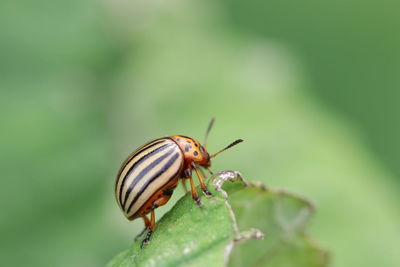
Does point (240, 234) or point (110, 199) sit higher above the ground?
point (240, 234)

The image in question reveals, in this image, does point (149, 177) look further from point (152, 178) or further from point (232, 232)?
point (232, 232)

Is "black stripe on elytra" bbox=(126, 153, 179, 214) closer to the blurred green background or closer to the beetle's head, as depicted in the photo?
the beetle's head

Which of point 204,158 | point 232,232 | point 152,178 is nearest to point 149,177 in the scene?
point 152,178

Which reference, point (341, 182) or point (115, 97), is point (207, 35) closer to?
point (115, 97)

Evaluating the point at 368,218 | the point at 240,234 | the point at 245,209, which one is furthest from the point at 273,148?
the point at 240,234

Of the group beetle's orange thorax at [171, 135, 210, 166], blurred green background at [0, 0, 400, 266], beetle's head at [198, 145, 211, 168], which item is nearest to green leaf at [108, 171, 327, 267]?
beetle's orange thorax at [171, 135, 210, 166]

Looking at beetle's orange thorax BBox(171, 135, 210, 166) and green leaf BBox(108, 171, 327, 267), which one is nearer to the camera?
green leaf BBox(108, 171, 327, 267)
